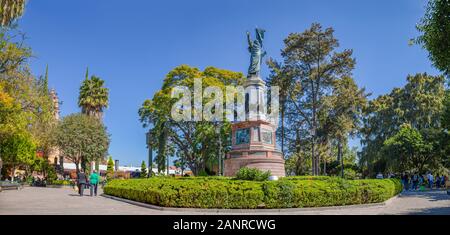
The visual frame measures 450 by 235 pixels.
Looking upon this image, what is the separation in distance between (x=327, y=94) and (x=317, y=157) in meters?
6.92

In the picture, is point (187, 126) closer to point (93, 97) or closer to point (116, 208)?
point (93, 97)

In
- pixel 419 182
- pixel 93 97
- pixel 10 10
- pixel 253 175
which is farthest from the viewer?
pixel 93 97

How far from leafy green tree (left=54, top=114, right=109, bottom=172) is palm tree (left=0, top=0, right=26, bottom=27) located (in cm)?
2371

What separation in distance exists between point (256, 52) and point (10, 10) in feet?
59.6

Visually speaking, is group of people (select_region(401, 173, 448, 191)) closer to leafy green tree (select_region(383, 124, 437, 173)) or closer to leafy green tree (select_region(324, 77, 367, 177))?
leafy green tree (select_region(383, 124, 437, 173))

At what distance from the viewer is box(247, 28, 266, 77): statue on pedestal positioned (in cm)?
3192

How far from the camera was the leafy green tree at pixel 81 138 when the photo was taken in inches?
1779

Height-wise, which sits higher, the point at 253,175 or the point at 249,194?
the point at 253,175

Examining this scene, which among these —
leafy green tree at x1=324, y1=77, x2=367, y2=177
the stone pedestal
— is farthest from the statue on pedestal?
leafy green tree at x1=324, y1=77, x2=367, y2=177

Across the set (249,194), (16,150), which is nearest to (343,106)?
(249,194)

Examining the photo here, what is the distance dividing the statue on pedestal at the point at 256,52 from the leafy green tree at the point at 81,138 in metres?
24.2

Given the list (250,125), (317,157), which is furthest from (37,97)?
(317,157)

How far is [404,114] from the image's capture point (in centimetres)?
4488

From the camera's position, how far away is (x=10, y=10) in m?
22.5
